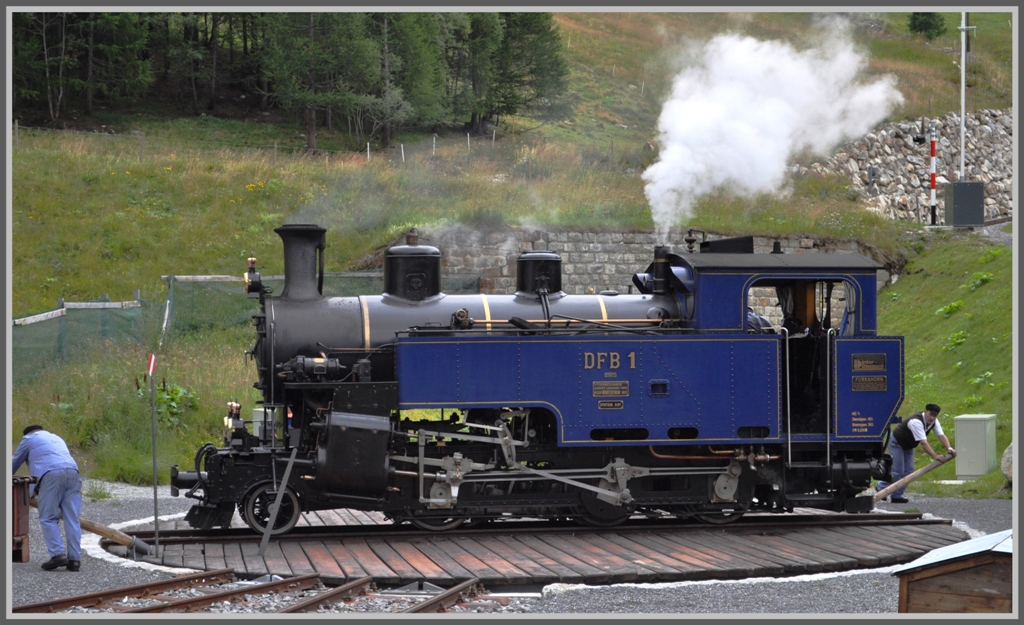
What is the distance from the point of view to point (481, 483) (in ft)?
32.0

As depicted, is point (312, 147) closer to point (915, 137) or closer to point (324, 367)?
point (915, 137)

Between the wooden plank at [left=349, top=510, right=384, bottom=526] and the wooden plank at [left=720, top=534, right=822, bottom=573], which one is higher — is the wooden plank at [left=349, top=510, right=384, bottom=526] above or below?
below

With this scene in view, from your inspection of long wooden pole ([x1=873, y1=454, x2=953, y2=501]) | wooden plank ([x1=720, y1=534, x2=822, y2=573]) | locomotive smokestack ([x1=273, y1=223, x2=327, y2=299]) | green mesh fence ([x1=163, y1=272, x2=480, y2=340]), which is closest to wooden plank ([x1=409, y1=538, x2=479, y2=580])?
wooden plank ([x1=720, y1=534, x2=822, y2=573])

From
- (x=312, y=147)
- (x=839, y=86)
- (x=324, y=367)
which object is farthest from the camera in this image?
(x=312, y=147)

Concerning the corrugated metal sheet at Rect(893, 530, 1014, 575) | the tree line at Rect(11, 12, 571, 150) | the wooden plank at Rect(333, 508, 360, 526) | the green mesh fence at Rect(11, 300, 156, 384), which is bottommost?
the wooden plank at Rect(333, 508, 360, 526)

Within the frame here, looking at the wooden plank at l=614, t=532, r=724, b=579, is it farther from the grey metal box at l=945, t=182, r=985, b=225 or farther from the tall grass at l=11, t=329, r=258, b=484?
the grey metal box at l=945, t=182, r=985, b=225

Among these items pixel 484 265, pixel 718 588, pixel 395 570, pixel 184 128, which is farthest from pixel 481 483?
pixel 184 128

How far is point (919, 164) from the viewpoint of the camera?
1099 inches

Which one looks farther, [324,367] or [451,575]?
[324,367]

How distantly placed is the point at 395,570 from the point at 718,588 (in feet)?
8.65

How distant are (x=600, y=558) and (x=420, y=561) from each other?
1597mm

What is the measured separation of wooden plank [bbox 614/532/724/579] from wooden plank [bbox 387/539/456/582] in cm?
195

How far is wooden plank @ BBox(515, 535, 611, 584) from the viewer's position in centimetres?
784

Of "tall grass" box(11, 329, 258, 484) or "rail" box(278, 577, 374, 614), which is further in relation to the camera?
"tall grass" box(11, 329, 258, 484)
